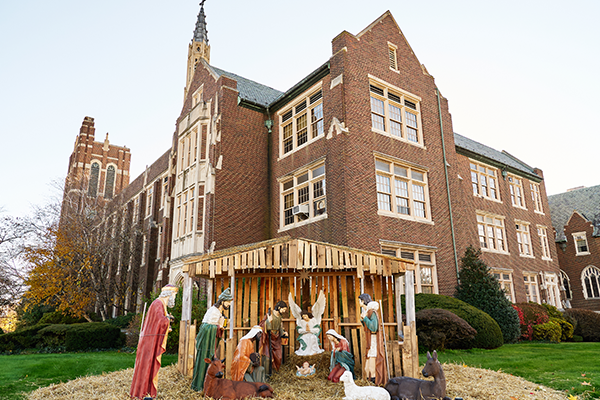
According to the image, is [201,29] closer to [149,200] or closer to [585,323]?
[149,200]

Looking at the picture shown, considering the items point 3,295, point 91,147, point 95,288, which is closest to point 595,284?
point 95,288

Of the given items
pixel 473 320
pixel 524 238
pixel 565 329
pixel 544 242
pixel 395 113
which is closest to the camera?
pixel 473 320

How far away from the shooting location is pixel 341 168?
16.7m

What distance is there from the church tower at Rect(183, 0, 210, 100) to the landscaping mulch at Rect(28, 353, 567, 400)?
46.0 m

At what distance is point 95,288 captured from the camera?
83.4ft

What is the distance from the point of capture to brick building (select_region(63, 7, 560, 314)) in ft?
56.8

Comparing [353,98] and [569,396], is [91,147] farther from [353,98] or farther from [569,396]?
[569,396]

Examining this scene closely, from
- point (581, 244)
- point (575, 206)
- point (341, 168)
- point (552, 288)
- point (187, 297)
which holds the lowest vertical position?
point (187, 297)

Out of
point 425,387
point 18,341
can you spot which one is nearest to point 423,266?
point 425,387

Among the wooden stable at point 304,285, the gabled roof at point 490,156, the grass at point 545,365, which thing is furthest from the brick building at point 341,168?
the wooden stable at point 304,285

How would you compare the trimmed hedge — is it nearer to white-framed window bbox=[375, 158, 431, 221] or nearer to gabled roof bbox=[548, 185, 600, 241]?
white-framed window bbox=[375, 158, 431, 221]

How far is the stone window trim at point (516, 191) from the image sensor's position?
1125 inches

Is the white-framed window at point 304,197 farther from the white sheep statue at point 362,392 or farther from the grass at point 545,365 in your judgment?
the white sheep statue at point 362,392

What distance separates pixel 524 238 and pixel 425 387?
2501cm
